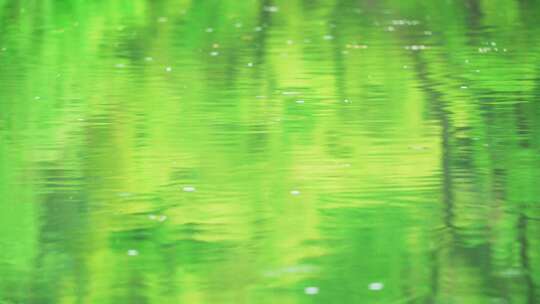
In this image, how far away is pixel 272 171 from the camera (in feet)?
17.7

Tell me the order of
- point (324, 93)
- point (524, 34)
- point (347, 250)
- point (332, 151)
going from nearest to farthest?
point (347, 250) < point (332, 151) < point (324, 93) < point (524, 34)

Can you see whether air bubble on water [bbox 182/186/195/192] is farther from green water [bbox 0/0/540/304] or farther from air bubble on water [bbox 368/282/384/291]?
air bubble on water [bbox 368/282/384/291]

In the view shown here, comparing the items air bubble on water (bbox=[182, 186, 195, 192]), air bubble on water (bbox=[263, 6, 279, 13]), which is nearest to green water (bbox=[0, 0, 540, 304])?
air bubble on water (bbox=[182, 186, 195, 192])

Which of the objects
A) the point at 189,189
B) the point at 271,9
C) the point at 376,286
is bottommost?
the point at 376,286

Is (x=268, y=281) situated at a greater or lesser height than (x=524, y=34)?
lesser

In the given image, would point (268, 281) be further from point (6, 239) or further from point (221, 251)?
point (6, 239)

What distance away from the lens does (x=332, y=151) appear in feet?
18.9

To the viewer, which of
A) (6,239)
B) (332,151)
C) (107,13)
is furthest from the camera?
(107,13)

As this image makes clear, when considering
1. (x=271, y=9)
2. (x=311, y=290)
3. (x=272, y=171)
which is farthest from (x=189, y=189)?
(x=271, y=9)

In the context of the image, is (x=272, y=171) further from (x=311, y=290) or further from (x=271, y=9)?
(x=271, y=9)

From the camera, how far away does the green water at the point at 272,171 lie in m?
3.93

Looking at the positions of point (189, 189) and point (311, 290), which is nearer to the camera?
point (311, 290)

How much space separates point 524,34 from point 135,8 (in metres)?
4.73

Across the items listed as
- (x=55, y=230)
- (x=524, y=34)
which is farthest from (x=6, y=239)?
(x=524, y=34)
